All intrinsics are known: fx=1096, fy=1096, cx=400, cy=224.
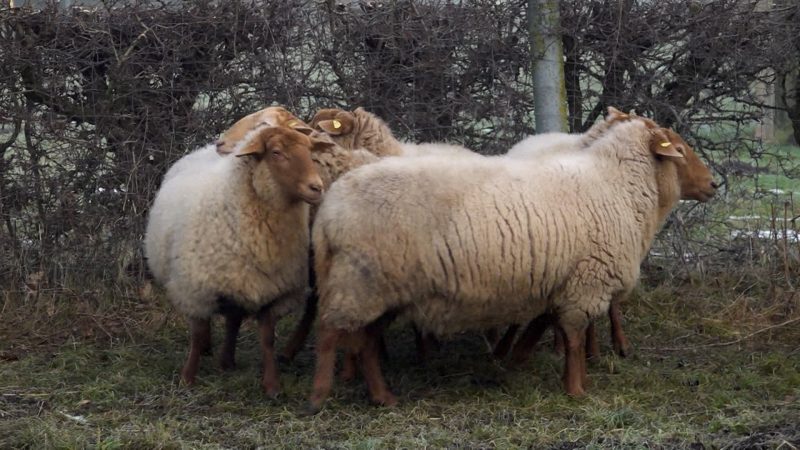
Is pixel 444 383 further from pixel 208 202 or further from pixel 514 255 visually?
pixel 208 202

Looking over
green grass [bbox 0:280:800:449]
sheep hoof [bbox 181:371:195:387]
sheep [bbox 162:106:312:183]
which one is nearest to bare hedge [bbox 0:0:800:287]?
green grass [bbox 0:280:800:449]

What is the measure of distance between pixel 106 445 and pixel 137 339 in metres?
2.29

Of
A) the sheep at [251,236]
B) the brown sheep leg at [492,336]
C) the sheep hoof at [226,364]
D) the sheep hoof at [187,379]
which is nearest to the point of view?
the sheep at [251,236]

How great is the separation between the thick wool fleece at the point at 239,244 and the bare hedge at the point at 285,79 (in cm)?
194

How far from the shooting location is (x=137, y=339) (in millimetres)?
7309

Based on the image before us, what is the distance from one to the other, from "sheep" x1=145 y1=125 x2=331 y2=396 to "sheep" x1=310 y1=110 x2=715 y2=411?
341 mm

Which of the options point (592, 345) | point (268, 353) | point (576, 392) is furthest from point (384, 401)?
point (592, 345)

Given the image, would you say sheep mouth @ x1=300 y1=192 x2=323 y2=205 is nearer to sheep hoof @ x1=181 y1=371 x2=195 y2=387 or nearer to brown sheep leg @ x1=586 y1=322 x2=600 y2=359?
sheep hoof @ x1=181 y1=371 x2=195 y2=387

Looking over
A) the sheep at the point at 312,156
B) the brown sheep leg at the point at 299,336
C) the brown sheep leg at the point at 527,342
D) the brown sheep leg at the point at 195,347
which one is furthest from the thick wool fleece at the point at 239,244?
the brown sheep leg at the point at 527,342

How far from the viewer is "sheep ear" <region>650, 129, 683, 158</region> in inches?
250

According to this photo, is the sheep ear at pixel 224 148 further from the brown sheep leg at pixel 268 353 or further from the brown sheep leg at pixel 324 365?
the brown sheep leg at pixel 324 365

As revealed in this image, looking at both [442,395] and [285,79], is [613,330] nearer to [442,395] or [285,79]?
[442,395]

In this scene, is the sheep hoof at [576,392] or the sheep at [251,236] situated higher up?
the sheep at [251,236]

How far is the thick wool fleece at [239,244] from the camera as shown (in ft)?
19.6
